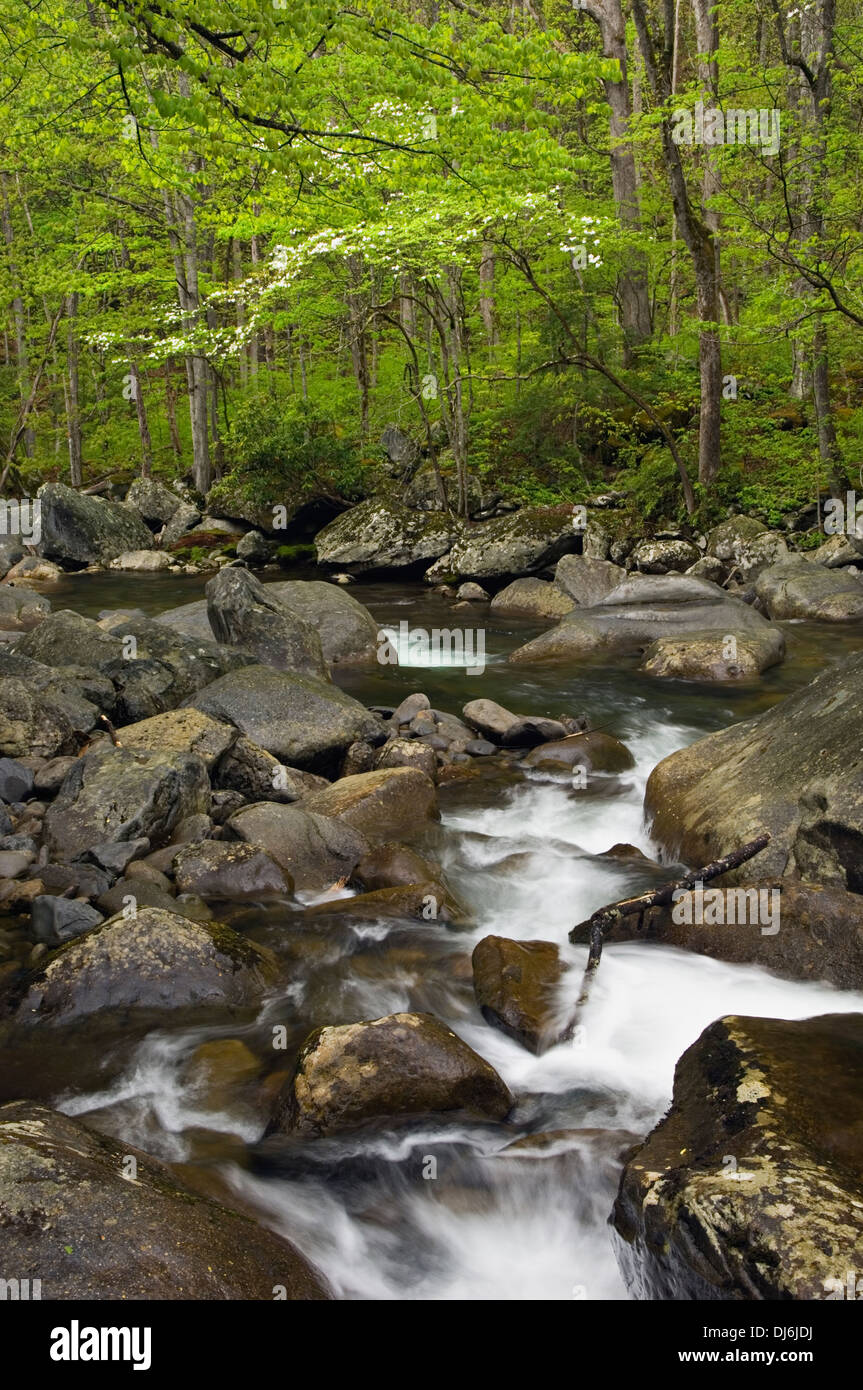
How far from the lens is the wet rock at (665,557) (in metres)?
17.9

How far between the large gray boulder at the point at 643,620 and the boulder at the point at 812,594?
4.56ft

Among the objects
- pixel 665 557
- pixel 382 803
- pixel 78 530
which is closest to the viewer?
pixel 382 803

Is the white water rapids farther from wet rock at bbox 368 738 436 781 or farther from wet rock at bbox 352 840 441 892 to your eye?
wet rock at bbox 368 738 436 781

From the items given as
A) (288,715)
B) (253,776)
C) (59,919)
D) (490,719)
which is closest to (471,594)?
(490,719)

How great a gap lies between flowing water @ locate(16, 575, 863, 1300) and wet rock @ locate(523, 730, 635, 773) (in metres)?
1.49

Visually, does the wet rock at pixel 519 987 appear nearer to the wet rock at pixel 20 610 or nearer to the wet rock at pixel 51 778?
the wet rock at pixel 51 778

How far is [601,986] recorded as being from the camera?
5555 mm

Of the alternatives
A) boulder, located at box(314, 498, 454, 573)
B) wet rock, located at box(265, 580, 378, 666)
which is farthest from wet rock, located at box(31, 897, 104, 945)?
boulder, located at box(314, 498, 454, 573)

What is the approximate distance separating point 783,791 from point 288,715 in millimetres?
4962

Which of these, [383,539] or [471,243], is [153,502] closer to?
[383,539]

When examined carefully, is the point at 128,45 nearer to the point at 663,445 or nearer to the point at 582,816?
the point at 582,816

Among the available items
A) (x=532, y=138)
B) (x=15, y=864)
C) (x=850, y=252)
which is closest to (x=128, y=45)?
(x=532, y=138)

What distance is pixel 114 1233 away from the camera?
124 inches

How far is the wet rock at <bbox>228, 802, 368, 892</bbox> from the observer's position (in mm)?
7164
